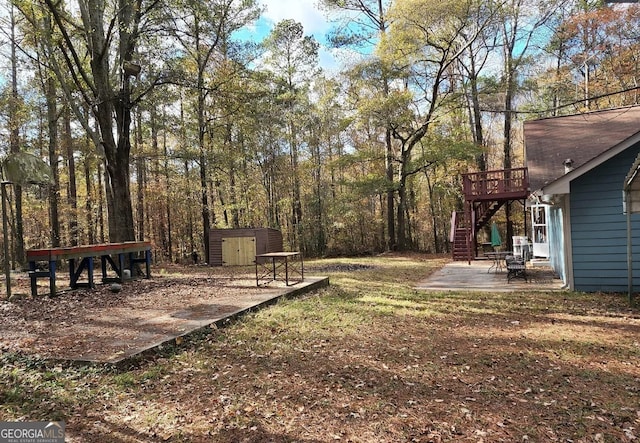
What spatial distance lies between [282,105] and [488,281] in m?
16.6

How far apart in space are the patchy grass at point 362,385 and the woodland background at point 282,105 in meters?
9.02

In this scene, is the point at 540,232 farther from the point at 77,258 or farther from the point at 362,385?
the point at 77,258

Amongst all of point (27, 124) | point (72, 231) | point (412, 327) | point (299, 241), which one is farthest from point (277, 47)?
point (412, 327)

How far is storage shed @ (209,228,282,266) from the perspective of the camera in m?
18.0

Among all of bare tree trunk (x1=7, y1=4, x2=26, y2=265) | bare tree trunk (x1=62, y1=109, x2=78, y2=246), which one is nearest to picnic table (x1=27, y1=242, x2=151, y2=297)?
bare tree trunk (x1=7, y1=4, x2=26, y2=265)

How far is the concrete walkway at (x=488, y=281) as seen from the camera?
8672 mm

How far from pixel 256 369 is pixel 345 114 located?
1903 centimetres

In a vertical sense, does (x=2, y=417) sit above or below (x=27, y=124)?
below

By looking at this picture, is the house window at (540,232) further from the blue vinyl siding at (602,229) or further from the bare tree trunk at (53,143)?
the bare tree trunk at (53,143)

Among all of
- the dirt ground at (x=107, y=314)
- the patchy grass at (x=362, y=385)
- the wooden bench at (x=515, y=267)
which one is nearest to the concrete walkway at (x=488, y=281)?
the wooden bench at (x=515, y=267)

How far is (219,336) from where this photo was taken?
201 inches

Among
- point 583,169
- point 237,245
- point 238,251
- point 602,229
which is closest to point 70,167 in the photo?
point 237,245

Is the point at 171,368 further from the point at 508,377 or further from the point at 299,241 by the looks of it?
the point at 299,241

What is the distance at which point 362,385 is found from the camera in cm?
357
